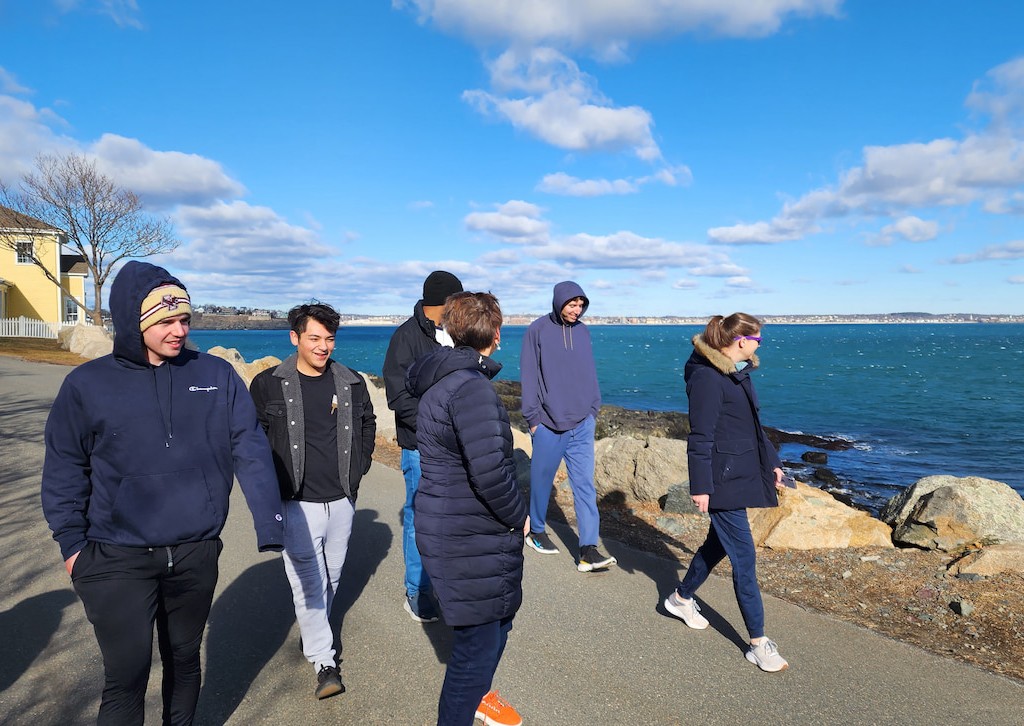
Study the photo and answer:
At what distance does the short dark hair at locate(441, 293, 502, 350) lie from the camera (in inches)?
110

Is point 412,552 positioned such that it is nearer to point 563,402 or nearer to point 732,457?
point 563,402

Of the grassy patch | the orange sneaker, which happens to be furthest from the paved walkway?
the grassy patch

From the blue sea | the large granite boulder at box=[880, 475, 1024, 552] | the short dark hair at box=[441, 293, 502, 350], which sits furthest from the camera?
the blue sea

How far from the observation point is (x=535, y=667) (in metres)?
3.66

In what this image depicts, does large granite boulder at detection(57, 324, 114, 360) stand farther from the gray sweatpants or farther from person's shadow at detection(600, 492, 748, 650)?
the gray sweatpants

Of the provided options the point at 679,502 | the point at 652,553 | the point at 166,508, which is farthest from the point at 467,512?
the point at 679,502

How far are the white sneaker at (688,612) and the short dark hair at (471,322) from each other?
2.42 metres

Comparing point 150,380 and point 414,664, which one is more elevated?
point 150,380

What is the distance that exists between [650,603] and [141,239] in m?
34.3

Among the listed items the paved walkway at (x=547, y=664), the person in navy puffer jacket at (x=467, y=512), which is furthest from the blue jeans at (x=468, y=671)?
the paved walkway at (x=547, y=664)

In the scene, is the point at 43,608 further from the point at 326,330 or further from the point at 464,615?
the point at 464,615

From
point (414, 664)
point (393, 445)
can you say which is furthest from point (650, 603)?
point (393, 445)

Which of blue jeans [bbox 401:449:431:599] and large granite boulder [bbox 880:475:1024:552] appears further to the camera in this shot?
large granite boulder [bbox 880:475:1024:552]

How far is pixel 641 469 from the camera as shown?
733cm
